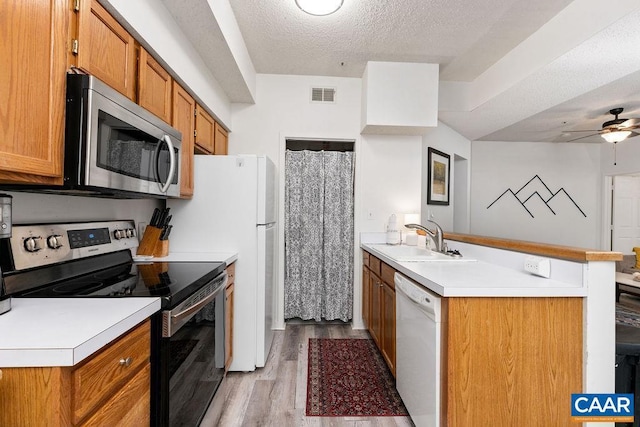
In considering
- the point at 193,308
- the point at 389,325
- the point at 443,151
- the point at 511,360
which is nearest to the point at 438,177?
the point at 443,151

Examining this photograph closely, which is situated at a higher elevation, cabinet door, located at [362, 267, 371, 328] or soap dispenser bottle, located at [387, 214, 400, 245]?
soap dispenser bottle, located at [387, 214, 400, 245]

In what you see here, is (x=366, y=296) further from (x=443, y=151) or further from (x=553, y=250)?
(x=443, y=151)

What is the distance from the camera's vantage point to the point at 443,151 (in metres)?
4.22

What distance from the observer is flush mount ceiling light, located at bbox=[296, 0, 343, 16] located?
6.97 ft

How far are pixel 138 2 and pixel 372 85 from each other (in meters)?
2.06

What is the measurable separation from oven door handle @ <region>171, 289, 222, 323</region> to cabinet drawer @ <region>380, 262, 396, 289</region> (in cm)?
113

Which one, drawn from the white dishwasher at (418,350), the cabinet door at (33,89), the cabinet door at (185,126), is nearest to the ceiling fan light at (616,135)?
the white dishwasher at (418,350)

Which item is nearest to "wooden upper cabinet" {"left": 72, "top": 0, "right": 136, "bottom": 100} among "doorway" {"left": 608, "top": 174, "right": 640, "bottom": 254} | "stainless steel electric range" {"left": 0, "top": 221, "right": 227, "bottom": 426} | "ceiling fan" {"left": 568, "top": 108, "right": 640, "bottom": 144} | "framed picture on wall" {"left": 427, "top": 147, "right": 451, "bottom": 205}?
"stainless steel electric range" {"left": 0, "top": 221, "right": 227, "bottom": 426}

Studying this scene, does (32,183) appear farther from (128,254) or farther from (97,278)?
(128,254)

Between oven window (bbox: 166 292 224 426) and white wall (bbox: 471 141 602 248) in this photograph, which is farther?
white wall (bbox: 471 141 602 248)

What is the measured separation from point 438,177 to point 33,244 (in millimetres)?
3831

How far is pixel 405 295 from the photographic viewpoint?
1.84 meters

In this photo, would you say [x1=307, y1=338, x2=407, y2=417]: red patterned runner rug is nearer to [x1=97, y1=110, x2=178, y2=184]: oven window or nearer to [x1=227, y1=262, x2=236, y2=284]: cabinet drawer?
[x1=227, y1=262, x2=236, y2=284]: cabinet drawer

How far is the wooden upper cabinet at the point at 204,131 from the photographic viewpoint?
2527 mm
